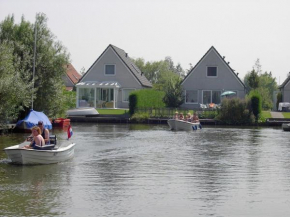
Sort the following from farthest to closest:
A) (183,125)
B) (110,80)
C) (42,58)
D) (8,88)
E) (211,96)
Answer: (110,80), (211,96), (183,125), (42,58), (8,88)

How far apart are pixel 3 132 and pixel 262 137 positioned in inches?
684

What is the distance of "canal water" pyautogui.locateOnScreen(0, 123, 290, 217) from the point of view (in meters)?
15.2

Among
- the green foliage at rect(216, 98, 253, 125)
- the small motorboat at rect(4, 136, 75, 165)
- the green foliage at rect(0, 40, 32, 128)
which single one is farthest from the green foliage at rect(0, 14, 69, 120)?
the small motorboat at rect(4, 136, 75, 165)

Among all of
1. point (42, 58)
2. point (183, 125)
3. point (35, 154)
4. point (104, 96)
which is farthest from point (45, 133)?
point (104, 96)

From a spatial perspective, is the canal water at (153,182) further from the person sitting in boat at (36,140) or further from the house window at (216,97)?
the house window at (216,97)

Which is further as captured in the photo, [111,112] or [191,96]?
[191,96]

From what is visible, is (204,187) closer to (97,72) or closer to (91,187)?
(91,187)

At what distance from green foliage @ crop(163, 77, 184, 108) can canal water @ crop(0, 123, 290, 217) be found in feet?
99.0

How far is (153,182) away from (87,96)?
47.0m

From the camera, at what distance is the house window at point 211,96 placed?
66062 millimetres

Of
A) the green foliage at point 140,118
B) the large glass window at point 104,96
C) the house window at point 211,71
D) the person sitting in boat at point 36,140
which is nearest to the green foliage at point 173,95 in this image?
the house window at point 211,71

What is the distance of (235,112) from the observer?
53.4 metres

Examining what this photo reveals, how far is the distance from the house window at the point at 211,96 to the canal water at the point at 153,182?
111 ft

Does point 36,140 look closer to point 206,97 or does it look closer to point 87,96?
point 87,96
